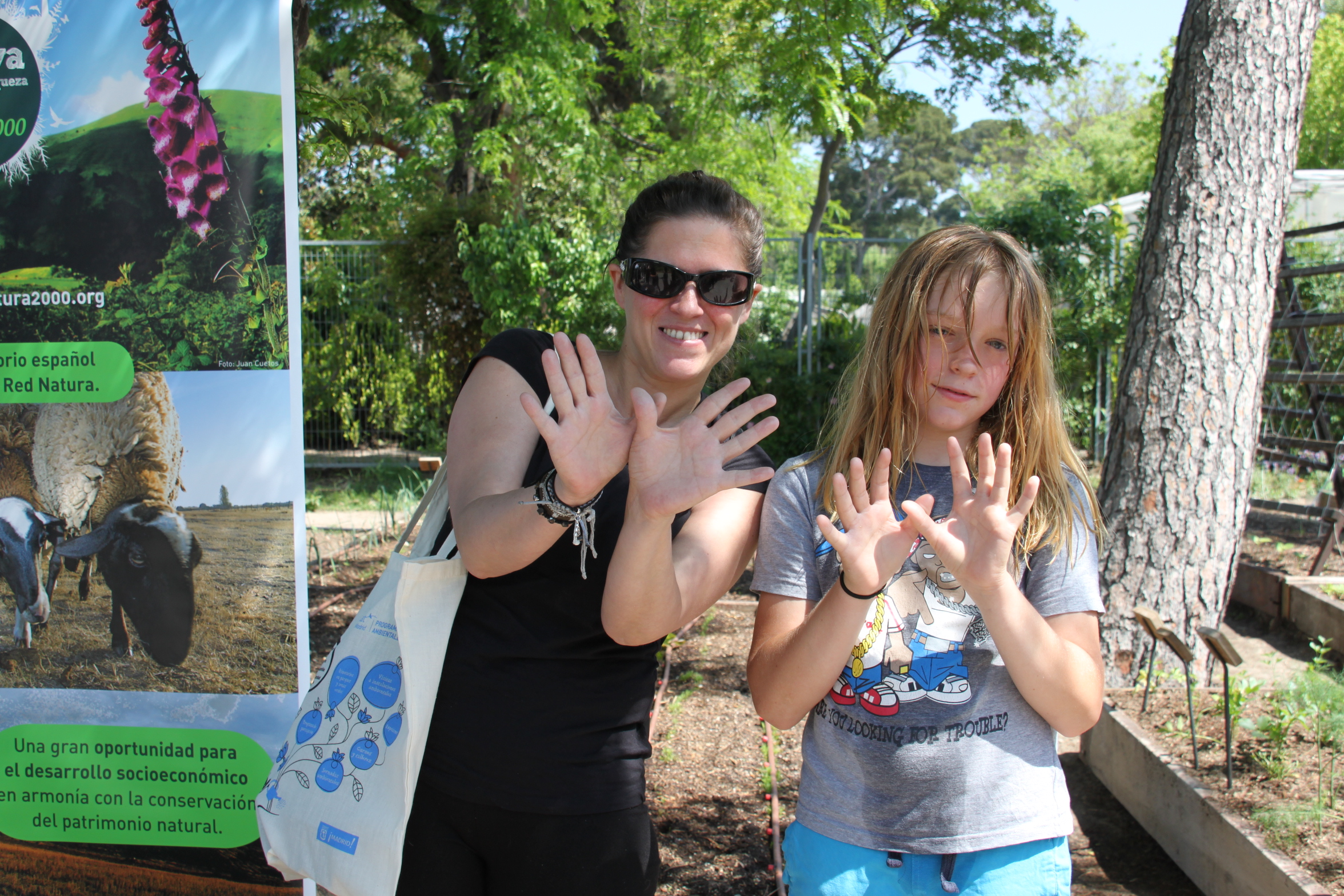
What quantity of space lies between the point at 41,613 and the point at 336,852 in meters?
1.48

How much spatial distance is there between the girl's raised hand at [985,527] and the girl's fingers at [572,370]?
555 millimetres

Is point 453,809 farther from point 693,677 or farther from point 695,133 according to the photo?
point 695,133

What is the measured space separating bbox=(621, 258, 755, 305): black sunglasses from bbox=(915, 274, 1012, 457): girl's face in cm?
37

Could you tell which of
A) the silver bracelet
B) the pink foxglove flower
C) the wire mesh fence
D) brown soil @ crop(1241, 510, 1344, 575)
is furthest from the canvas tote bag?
the wire mesh fence

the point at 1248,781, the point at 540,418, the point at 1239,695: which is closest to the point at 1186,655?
the point at 1248,781

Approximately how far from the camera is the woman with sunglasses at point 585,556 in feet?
4.94

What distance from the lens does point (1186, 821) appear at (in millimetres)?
3100

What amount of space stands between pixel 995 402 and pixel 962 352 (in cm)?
21

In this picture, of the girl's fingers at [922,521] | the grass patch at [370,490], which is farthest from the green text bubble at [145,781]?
the grass patch at [370,490]

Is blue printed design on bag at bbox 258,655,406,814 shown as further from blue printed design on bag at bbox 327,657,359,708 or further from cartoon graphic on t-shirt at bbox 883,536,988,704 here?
cartoon graphic on t-shirt at bbox 883,536,988,704

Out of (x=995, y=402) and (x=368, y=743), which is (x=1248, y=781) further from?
(x=368, y=743)

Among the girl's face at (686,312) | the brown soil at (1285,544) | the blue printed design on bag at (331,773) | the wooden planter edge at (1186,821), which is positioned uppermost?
the girl's face at (686,312)

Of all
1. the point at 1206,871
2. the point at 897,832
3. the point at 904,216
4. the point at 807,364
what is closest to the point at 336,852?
the point at 897,832

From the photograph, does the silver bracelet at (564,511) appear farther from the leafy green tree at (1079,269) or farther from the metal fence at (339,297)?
the metal fence at (339,297)
